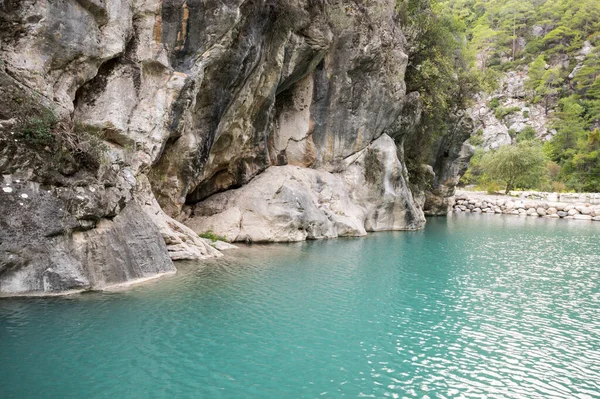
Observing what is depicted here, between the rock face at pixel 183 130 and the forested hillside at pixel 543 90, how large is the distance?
4359cm

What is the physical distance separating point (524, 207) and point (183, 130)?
50.5 m

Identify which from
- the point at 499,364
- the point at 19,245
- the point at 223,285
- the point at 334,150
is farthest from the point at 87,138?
the point at 334,150

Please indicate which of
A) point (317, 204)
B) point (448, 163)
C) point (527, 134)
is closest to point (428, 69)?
point (317, 204)

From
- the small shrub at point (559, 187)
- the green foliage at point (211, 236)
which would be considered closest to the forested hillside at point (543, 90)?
the small shrub at point (559, 187)

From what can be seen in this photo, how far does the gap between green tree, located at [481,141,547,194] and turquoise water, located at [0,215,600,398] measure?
51.4 m

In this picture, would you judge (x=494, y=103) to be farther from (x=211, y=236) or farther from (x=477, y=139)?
(x=211, y=236)

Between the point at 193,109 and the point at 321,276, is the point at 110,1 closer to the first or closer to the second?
the point at 193,109

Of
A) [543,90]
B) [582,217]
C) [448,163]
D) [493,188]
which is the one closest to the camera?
[448,163]

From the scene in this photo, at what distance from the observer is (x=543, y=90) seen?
91.0 metres

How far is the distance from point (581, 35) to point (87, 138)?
362 ft

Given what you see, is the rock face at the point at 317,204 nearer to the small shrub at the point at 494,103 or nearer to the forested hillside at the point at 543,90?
the forested hillside at the point at 543,90

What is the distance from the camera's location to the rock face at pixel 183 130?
11.8 m

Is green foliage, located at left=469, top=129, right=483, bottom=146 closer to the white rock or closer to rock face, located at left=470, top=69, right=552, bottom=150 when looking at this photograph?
Answer: rock face, located at left=470, top=69, right=552, bottom=150

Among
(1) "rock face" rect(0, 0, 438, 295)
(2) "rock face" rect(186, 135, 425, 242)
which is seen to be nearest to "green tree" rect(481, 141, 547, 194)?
(2) "rock face" rect(186, 135, 425, 242)
